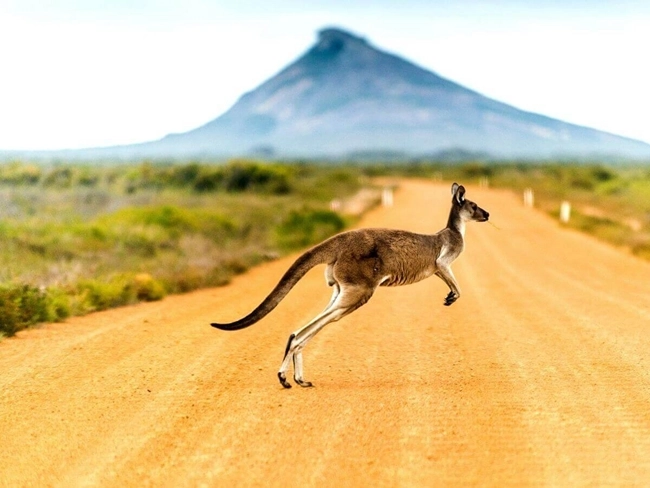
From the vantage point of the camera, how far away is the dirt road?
659cm

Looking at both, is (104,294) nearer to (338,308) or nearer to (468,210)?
(338,308)

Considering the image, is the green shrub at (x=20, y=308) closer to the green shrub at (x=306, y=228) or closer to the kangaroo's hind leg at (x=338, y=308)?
the kangaroo's hind leg at (x=338, y=308)

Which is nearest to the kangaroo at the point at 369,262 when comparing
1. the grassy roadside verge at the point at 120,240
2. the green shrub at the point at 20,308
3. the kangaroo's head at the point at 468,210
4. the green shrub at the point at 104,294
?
the kangaroo's head at the point at 468,210

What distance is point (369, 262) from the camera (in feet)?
24.6

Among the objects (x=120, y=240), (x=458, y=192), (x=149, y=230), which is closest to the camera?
(x=458, y=192)

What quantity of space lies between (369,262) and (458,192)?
2.77ft

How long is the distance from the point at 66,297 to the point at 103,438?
7.15m

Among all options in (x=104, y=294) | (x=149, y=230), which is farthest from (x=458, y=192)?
(x=149, y=230)

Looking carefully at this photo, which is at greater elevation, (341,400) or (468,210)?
(468,210)

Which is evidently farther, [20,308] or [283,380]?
[20,308]

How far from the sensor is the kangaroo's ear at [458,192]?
7.37 metres

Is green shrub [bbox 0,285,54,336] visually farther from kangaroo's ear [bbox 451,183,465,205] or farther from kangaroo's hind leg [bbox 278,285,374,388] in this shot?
kangaroo's ear [bbox 451,183,465,205]

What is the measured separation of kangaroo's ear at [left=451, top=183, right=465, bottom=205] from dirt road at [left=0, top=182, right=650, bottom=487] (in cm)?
168

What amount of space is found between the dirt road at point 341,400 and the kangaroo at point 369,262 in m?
0.88
